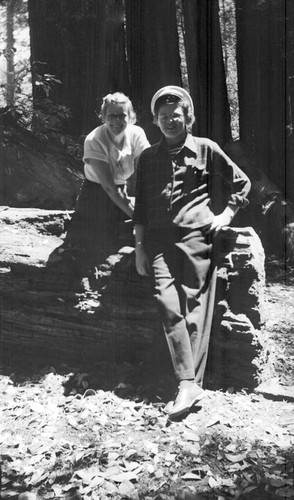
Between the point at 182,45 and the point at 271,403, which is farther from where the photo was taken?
the point at 182,45

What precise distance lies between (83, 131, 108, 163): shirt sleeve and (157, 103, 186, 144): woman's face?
487mm

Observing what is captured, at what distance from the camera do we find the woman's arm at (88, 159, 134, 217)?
393 centimetres

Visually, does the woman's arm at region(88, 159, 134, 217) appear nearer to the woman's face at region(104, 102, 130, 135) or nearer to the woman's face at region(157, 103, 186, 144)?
the woman's face at region(104, 102, 130, 135)

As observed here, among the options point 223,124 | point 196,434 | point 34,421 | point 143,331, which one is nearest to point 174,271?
point 143,331

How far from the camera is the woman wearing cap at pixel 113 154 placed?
3857 mm

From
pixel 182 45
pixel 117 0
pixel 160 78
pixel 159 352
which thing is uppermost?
pixel 117 0

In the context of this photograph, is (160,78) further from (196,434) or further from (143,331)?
(196,434)

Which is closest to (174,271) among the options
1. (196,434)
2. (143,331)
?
(143,331)

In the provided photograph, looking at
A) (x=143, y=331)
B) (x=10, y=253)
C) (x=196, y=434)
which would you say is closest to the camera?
(x=196, y=434)

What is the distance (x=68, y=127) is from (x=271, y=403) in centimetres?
584

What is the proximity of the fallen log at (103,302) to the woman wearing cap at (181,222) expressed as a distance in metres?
0.21

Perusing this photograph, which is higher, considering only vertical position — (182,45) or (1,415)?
(182,45)

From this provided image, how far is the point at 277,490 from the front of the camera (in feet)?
9.34

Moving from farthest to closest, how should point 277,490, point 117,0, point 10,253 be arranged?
point 117,0, point 10,253, point 277,490
